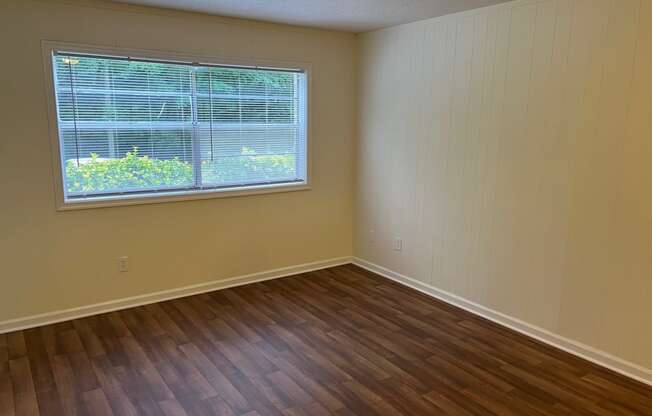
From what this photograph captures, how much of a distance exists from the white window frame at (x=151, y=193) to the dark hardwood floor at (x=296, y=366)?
35.9 inches

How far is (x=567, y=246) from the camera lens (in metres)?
3.07

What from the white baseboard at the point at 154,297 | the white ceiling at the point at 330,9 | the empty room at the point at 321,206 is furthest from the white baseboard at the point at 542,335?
the white ceiling at the point at 330,9

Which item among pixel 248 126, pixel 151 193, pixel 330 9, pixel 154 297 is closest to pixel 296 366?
pixel 154 297

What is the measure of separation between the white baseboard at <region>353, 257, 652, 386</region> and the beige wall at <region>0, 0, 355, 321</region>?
3.91 feet

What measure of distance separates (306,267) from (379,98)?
6.17 feet

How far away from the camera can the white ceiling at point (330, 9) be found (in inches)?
130

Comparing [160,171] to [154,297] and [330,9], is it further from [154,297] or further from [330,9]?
[330,9]

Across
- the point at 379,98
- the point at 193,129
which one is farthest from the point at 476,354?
the point at 193,129

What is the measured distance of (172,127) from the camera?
3.85m

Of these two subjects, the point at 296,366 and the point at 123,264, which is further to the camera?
the point at 123,264

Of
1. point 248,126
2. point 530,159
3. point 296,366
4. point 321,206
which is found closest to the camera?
point 296,366

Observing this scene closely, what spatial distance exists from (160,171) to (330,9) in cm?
193

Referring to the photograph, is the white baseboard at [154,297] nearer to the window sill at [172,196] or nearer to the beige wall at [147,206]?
the beige wall at [147,206]

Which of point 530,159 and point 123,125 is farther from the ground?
point 123,125
